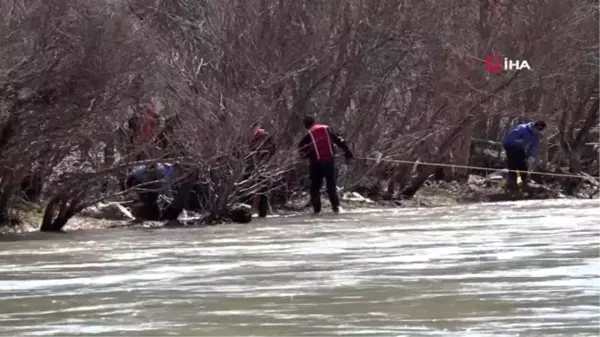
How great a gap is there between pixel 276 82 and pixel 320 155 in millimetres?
1323

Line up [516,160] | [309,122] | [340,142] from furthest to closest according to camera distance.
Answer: [516,160] < [340,142] < [309,122]

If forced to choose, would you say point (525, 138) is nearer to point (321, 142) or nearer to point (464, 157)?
point (464, 157)

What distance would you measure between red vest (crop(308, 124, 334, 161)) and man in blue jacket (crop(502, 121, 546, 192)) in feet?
19.3

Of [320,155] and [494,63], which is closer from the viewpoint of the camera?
[320,155]

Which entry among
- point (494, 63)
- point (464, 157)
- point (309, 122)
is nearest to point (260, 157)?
point (309, 122)

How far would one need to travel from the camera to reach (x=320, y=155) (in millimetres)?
21891

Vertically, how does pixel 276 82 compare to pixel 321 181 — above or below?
above

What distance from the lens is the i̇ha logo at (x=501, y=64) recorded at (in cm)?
2783

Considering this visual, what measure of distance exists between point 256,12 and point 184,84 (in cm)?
256

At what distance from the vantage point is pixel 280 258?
12047 mm

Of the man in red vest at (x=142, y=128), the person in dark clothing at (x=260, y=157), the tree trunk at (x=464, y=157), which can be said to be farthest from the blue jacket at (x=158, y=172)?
the tree trunk at (x=464, y=157)

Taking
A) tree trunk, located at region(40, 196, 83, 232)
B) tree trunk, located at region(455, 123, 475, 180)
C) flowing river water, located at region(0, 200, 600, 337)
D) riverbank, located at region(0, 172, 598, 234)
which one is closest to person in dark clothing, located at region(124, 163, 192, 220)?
riverbank, located at region(0, 172, 598, 234)

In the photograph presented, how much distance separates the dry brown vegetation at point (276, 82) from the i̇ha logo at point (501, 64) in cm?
14

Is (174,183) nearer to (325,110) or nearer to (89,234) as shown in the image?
(89,234)
